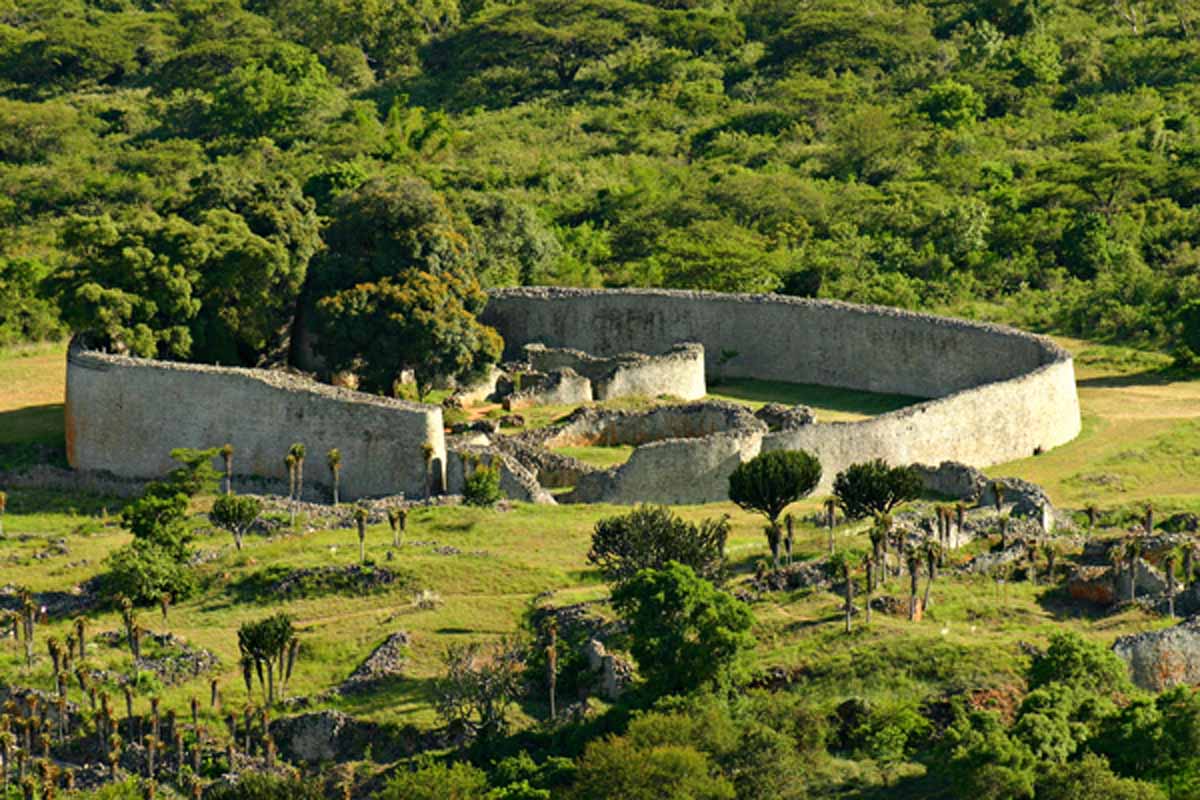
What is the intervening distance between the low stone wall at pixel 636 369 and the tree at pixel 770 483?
615 inches

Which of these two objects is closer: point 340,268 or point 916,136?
point 340,268

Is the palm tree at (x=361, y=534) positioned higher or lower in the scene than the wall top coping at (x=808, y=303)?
lower

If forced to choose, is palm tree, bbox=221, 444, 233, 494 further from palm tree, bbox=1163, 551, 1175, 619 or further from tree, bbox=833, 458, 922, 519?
palm tree, bbox=1163, 551, 1175, 619

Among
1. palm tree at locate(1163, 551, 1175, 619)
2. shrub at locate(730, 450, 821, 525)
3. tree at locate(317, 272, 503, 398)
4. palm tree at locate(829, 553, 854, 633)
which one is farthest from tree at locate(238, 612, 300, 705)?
tree at locate(317, 272, 503, 398)

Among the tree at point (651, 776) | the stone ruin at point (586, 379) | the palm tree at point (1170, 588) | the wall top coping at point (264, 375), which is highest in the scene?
the wall top coping at point (264, 375)

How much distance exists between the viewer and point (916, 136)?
106000 millimetres

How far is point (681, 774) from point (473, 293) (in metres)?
31.8

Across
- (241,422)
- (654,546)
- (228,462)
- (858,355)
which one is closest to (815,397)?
(858,355)

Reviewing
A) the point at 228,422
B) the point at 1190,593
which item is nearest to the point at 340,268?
the point at 228,422

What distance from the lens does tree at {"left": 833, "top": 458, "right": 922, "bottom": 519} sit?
2169 inches

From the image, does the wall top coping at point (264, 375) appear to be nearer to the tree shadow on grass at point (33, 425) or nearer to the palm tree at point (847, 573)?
the tree shadow on grass at point (33, 425)

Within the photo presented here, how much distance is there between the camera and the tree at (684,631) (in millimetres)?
45531

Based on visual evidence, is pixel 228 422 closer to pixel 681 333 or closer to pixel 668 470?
pixel 668 470

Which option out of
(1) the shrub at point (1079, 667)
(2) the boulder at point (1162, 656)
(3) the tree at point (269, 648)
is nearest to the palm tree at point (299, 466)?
(3) the tree at point (269, 648)
